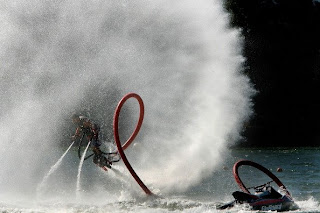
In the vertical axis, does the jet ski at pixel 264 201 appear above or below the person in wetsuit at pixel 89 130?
below

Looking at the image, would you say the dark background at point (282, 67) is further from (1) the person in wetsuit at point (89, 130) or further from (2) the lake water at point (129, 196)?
(1) the person in wetsuit at point (89, 130)

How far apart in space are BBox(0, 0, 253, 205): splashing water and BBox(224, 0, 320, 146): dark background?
44.7 meters

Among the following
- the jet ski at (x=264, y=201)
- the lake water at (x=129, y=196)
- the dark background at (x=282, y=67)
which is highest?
the dark background at (x=282, y=67)

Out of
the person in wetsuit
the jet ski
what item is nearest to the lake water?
the jet ski

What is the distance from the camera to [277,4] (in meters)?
143

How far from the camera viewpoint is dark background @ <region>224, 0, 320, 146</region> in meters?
116

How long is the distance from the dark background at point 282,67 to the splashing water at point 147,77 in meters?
44.7

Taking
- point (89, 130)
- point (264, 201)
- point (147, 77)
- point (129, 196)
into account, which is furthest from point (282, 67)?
point (264, 201)

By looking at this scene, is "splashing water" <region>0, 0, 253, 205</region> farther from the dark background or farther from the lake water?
the dark background

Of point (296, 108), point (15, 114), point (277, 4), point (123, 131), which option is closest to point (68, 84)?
point (123, 131)

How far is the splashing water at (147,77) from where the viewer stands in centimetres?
3866

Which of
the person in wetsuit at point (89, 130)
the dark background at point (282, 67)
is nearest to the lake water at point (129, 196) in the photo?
the person in wetsuit at point (89, 130)

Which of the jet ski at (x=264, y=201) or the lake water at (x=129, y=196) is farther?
the lake water at (x=129, y=196)

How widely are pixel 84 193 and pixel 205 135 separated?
9.21m
